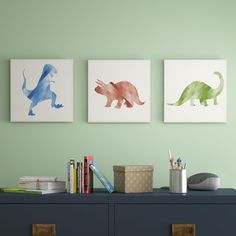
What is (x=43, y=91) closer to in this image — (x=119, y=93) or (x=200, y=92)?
(x=119, y=93)

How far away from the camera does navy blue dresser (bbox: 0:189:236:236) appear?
9.97 ft

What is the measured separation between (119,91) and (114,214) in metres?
0.84

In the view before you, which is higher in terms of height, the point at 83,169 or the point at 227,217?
the point at 83,169

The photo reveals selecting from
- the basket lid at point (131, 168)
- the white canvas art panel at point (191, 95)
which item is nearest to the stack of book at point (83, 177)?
the basket lid at point (131, 168)

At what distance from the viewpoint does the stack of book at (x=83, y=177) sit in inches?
125

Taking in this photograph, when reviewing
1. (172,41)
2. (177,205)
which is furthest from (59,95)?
(177,205)

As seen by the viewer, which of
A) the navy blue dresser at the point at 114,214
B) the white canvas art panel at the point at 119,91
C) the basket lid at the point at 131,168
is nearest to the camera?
the navy blue dresser at the point at 114,214

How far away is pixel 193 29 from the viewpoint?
141 inches

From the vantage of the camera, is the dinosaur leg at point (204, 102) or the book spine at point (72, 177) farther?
the dinosaur leg at point (204, 102)

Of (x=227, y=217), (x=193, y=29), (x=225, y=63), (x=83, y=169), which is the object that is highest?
(x=193, y=29)

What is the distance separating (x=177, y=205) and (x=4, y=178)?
1.16 metres

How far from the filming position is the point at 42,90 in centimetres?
352

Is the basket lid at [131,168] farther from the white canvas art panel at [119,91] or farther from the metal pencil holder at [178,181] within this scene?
the white canvas art panel at [119,91]

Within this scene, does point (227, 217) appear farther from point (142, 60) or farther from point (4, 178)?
point (4, 178)
